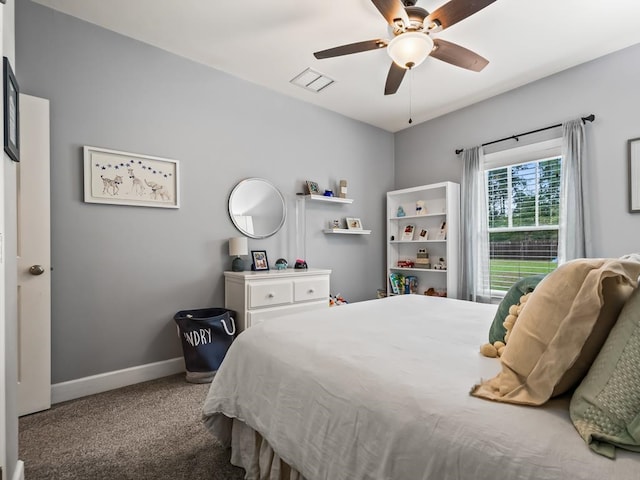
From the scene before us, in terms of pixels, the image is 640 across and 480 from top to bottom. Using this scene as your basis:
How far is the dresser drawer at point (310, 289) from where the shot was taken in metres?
3.06

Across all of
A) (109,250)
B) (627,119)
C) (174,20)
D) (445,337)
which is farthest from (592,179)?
(109,250)

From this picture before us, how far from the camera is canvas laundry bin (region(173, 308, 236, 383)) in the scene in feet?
8.44

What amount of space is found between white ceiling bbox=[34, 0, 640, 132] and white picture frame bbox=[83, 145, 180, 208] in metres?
0.99

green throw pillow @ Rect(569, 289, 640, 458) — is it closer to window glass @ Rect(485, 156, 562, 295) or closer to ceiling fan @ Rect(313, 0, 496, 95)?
ceiling fan @ Rect(313, 0, 496, 95)

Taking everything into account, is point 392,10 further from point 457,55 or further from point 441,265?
point 441,265

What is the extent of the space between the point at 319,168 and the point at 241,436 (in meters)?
2.95

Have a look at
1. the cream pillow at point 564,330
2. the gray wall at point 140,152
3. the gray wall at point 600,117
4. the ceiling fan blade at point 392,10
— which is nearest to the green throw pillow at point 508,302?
the cream pillow at point 564,330

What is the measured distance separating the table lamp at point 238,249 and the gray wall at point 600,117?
288 cm

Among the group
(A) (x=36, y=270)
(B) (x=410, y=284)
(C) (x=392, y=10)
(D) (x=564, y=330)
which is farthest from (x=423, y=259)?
(A) (x=36, y=270)

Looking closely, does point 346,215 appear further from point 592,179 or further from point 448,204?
point 592,179

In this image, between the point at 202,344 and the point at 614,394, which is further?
the point at 202,344

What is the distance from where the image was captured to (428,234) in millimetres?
4184

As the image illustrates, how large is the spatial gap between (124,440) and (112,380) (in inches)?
34.3

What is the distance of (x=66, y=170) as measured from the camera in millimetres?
2391
